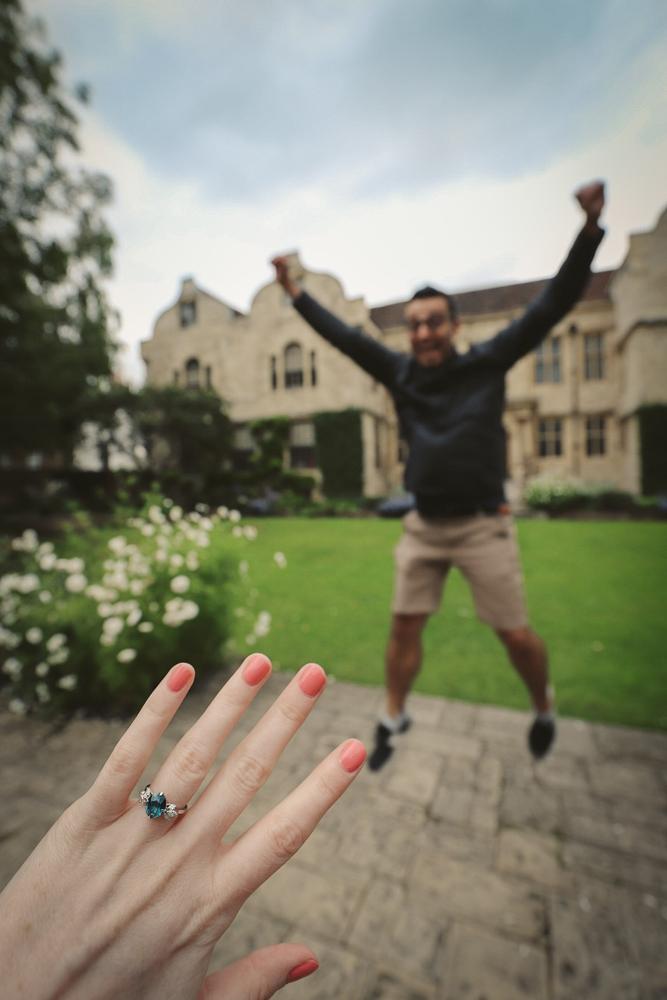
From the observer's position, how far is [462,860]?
63.0 inches

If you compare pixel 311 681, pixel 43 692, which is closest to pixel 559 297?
pixel 311 681

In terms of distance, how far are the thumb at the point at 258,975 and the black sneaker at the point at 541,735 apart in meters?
1.92

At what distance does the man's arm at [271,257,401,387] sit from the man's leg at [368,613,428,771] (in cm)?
129

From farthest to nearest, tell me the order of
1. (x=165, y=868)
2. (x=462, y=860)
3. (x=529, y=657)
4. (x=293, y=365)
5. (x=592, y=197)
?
(x=293, y=365) < (x=529, y=657) < (x=462, y=860) < (x=592, y=197) < (x=165, y=868)

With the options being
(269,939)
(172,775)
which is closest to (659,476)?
(269,939)

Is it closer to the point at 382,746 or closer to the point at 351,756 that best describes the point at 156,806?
the point at 351,756

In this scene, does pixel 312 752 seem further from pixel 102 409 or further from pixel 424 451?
pixel 102 409

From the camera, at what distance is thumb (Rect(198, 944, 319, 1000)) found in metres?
0.55

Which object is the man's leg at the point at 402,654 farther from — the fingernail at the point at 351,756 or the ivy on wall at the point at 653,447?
the ivy on wall at the point at 653,447

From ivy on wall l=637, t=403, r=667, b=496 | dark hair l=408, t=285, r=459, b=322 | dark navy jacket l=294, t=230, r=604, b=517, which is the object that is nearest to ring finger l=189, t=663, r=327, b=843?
dark navy jacket l=294, t=230, r=604, b=517

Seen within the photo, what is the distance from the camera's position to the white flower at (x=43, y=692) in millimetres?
2426

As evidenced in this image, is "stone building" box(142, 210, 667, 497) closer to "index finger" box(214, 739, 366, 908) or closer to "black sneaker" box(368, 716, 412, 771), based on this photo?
"black sneaker" box(368, 716, 412, 771)

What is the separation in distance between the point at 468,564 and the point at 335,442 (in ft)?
7.86

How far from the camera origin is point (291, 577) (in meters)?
3.89
